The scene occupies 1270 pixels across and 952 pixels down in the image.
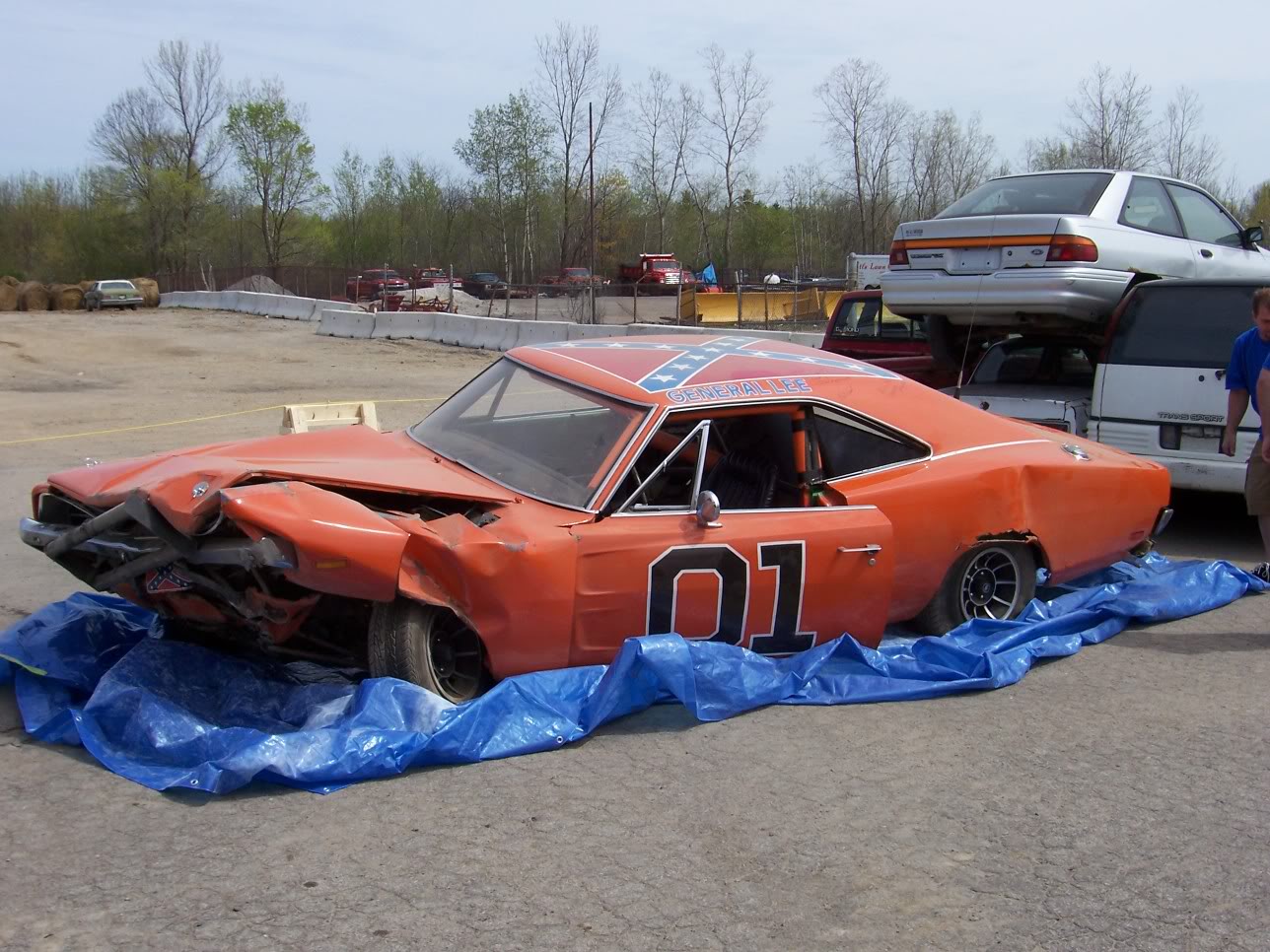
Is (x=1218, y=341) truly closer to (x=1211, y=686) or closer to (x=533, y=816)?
(x=1211, y=686)

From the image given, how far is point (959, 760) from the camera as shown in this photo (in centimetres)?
443

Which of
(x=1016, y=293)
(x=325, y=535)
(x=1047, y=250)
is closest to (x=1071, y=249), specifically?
(x=1047, y=250)

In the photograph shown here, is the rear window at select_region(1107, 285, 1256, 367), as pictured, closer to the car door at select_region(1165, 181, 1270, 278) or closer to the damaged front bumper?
the car door at select_region(1165, 181, 1270, 278)

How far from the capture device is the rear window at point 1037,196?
30.1 ft

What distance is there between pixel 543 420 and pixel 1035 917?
3.17 metres

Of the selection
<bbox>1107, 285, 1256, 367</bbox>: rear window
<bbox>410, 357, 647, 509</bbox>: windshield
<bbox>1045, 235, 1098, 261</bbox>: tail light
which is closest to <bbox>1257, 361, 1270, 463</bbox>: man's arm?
<bbox>1107, 285, 1256, 367</bbox>: rear window

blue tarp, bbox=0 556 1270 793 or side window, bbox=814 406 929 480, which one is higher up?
side window, bbox=814 406 929 480

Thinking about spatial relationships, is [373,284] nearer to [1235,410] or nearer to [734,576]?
[1235,410]

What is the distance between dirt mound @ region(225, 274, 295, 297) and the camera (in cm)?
4775

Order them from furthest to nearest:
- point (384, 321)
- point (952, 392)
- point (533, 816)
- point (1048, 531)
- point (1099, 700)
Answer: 1. point (384, 321)
2. point (952, 392)
3. point (1048, 531)
4. point (1099, 700)
5. point (533, 816)

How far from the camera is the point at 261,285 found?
158ft

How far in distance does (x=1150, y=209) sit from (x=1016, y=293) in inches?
73.1

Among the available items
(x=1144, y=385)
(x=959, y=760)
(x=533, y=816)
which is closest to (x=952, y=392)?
(x=1144, y=385)

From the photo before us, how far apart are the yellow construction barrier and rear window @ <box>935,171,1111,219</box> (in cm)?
2102
